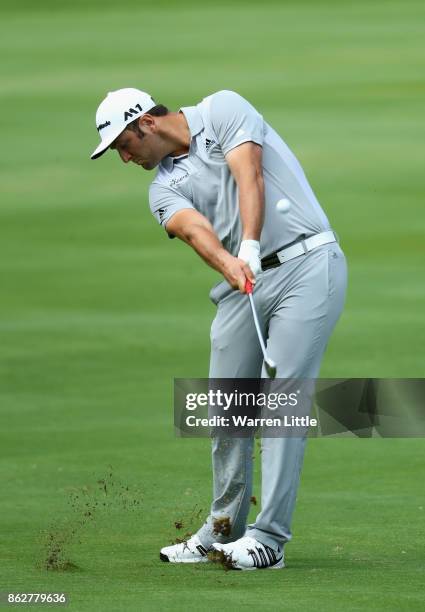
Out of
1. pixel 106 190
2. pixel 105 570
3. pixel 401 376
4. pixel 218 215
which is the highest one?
pixel 106 190

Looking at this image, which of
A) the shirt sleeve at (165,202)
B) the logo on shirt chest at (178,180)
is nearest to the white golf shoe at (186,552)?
the shirt sleeve at (165,202)

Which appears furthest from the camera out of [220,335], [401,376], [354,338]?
[354,338]

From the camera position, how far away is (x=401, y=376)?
8.49 metres

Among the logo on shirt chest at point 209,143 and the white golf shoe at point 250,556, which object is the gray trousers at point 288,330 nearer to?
the white golf shoe at point 250,556

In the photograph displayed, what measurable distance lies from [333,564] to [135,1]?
1059 centimetres

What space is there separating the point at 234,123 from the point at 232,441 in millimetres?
969

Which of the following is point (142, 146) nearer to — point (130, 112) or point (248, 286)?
point (130, 112)

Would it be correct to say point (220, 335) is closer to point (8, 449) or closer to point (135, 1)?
point (8, 449)

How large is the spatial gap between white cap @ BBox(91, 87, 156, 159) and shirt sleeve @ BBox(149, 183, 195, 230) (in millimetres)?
204

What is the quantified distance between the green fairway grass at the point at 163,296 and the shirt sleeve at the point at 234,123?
49.6 inches

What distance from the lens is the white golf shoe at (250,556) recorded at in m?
4.50

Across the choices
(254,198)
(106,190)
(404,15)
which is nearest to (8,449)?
(254,198)

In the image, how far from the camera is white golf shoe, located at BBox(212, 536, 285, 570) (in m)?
4.50

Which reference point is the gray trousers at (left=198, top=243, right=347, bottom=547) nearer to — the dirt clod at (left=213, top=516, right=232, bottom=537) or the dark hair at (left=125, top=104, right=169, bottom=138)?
the dirt clod at (left=213, top=516, right=232, bottom=537)
